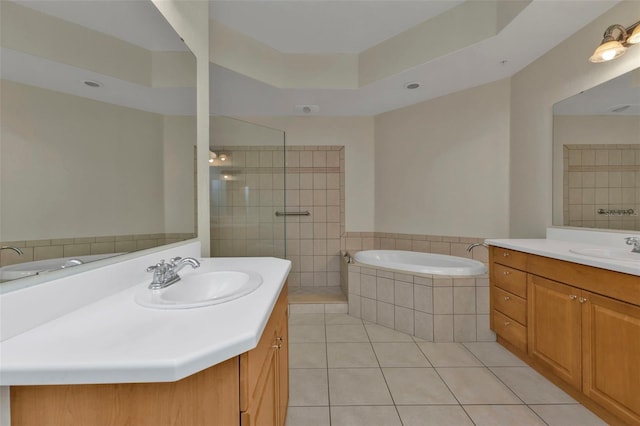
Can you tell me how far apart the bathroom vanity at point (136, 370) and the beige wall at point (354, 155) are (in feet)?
9.47

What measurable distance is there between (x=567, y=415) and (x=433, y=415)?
0.70 m

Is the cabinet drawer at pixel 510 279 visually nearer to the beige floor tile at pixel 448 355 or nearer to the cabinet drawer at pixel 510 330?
the cabinet drawer at pixel 510 330

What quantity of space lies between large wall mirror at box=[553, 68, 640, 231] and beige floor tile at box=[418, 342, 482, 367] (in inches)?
49.3

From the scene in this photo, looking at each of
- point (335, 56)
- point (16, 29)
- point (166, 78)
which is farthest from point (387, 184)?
point (16, 29)

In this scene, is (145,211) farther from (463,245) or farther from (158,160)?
(463,245)

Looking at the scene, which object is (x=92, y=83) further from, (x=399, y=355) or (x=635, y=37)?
(x=635, y=37)

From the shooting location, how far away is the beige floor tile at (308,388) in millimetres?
1515

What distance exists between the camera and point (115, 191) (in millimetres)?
906

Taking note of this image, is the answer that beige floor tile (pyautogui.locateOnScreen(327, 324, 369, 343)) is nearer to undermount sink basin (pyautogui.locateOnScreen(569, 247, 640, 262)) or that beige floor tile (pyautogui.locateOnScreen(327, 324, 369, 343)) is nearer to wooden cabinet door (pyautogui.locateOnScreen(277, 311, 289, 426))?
wooden cabinet door (pyautogui.locateOnScreen(277, 311, 289, 426))

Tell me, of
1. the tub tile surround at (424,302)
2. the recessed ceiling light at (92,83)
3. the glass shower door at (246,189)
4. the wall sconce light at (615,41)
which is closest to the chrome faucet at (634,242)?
the tub tile surround at (424,302)

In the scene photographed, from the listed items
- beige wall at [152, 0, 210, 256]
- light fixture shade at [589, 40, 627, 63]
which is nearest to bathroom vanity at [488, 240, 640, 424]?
light fixture shade at [589, 40, 627, 63]

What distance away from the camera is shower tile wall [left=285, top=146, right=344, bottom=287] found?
3.43m

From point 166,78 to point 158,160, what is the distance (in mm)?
385

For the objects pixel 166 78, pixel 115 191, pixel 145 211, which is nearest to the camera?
pixel 115 191
